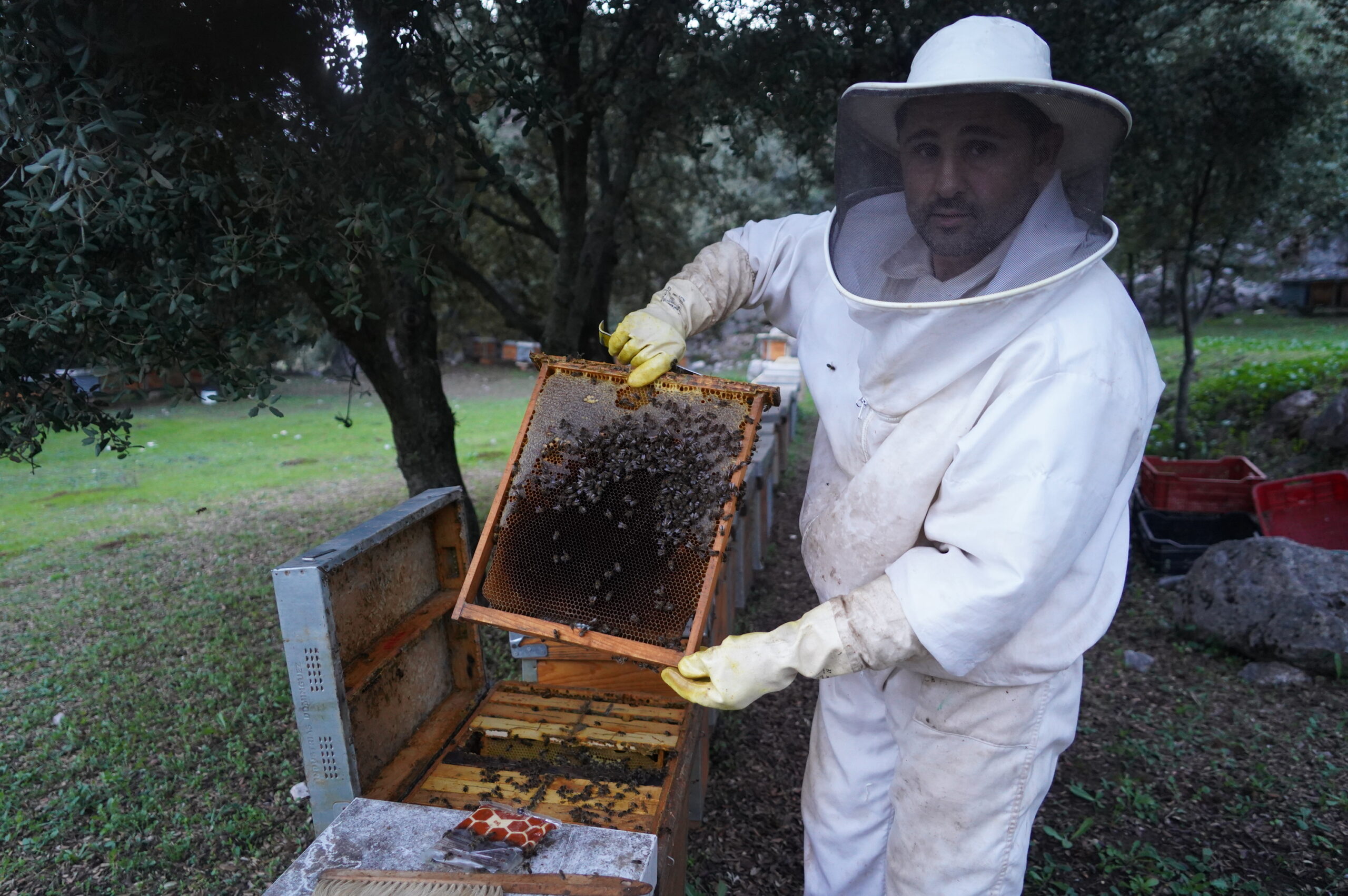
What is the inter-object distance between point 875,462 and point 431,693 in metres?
1.73

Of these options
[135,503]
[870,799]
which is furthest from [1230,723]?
[135,503]

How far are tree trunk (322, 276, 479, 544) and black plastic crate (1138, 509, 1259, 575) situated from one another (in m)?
4.85

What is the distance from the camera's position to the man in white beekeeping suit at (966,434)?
5.75ft

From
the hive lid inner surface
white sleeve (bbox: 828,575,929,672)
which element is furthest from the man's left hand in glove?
the hive lid inner surface

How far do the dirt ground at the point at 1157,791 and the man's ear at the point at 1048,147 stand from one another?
2529 mm

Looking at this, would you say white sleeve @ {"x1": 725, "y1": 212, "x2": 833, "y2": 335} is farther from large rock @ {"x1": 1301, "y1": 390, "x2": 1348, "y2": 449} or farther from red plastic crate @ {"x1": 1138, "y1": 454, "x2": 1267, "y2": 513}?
large rock @ {"x1": 1301, "y1": 390, "x2": 1348, "y2": 449}

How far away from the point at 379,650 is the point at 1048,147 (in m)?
2.24

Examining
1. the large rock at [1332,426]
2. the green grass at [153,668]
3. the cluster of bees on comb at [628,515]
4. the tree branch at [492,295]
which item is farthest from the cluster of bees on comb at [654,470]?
the large rock at [1332,426]

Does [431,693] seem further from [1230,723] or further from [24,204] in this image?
[1230,723]

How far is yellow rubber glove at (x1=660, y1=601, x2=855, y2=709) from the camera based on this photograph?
1.85m

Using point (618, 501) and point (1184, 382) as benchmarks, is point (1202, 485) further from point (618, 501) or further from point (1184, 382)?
point (618, 501)

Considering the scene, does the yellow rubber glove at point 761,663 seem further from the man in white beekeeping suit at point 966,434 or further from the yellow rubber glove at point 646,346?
the yellow rubber glove at point 646,346

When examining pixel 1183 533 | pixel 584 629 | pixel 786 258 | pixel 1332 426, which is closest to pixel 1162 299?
pixel 1332 426

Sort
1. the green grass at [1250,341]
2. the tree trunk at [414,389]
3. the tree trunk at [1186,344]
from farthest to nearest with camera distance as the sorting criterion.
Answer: the green grass at [1250,341] → the tree trunk at [1186,344] → the tree trunk at [414,389]
